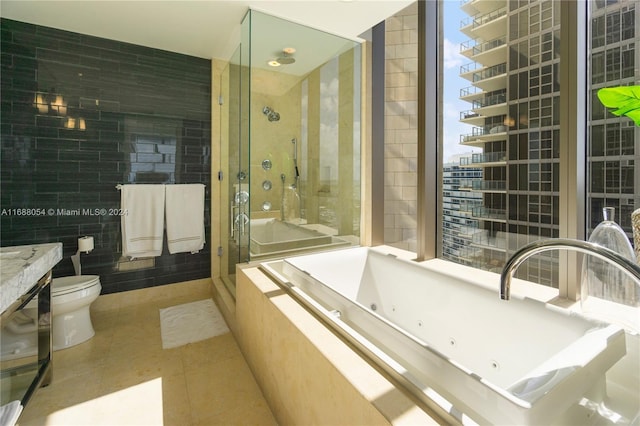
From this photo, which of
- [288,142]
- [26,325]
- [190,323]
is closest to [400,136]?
[288,142]

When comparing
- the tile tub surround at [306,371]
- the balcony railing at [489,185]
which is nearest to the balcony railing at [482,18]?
the balcony railing at [489,185]

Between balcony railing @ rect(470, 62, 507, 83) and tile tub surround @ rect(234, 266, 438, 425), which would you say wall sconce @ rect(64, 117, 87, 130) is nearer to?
tile tub surround @ rect(234, 266, 438, 425)

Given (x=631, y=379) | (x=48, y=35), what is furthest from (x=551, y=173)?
(x=48, y=35)

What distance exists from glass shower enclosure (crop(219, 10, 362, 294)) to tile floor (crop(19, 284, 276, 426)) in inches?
27.3

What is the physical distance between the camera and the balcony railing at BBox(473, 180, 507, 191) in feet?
6.23

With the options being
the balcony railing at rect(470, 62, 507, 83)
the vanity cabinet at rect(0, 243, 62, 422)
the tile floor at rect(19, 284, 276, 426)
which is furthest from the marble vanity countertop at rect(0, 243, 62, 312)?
the balcony railing at rect(470, 62, 507, 83)

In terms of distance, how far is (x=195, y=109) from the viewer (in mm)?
3115

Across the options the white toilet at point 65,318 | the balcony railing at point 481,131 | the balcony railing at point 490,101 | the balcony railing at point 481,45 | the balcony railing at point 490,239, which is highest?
the balcony railing at point 481,45

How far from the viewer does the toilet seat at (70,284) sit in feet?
7.06

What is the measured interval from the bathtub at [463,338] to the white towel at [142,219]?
57.9 inches

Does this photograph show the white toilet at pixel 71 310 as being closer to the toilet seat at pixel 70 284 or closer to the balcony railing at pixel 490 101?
the toilet seat at pixel 70 284

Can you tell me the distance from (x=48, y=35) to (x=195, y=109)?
1238 millimetres

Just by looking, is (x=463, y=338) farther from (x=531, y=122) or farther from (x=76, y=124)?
(x=76, y=124)

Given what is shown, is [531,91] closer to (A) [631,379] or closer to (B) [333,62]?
(A) [631,379]
